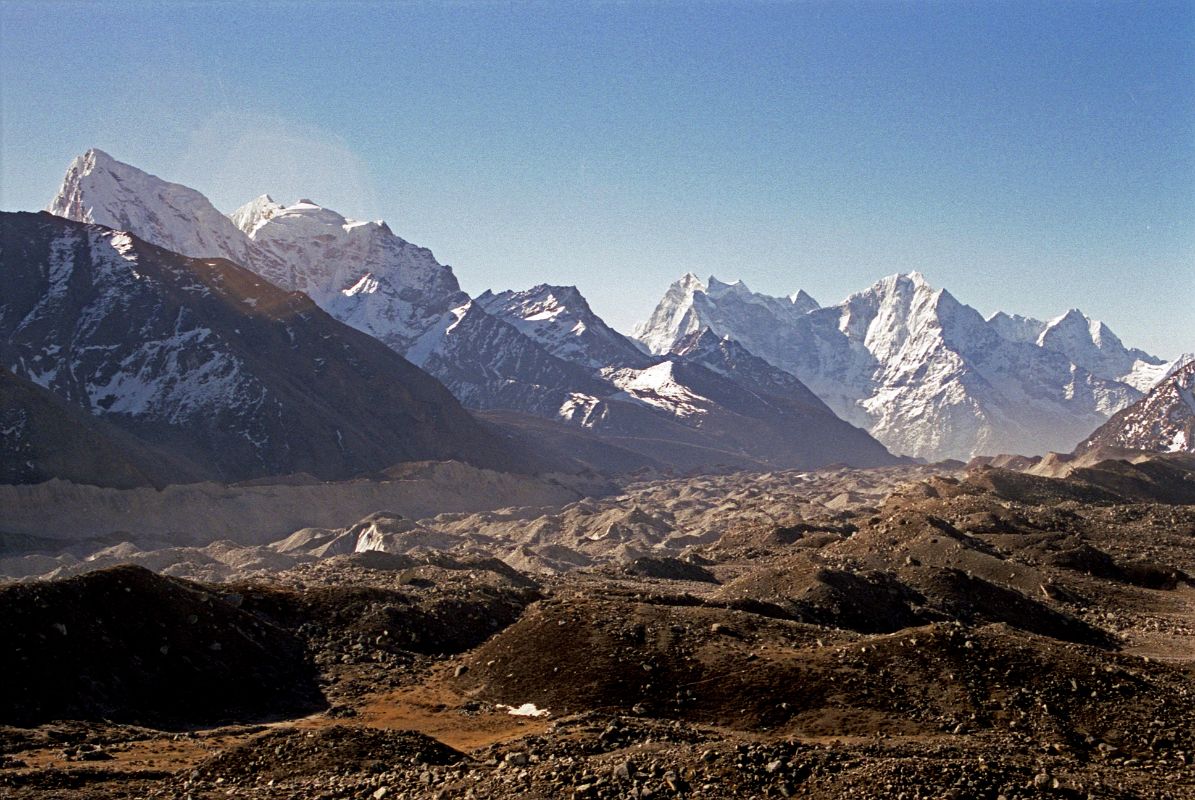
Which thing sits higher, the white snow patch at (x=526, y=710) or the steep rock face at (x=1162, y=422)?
the steep rock face at (x=1162, y=422)

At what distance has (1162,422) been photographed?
18175cm

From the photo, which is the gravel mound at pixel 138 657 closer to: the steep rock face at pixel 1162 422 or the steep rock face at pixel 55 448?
the steep rock face at pixel 55 448

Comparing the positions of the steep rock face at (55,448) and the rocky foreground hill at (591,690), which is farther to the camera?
the steep rock face at (55,448)

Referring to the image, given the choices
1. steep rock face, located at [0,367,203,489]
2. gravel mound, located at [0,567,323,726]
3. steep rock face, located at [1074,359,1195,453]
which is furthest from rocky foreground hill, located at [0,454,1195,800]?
steep rock face, located at [1074,359,1195,453]

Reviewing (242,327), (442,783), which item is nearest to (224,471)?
(242,327)

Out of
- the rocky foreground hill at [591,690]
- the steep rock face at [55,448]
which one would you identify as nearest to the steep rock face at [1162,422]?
the steep rock face at [55,448]

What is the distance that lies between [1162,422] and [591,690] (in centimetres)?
17743

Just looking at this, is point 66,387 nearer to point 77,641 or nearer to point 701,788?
point 77,641

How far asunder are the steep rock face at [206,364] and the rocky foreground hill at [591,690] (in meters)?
108

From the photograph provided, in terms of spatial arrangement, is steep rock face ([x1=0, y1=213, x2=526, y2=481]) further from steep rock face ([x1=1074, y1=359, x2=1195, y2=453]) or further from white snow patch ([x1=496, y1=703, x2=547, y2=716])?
white snow patch ([x1=496, y1=703, x2=547, y2=716])

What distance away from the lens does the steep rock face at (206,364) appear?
14750cm

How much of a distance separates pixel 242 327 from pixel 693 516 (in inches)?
3027

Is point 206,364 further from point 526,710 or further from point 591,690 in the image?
point 591,690

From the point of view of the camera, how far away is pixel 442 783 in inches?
763
